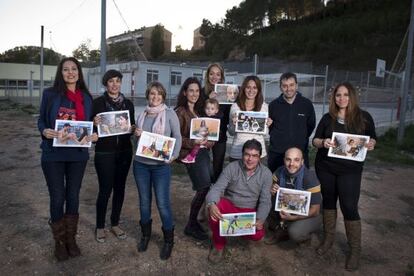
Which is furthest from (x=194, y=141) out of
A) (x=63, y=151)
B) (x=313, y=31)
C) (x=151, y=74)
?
(x=313, y=31)

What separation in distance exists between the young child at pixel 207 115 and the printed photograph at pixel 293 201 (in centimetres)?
98

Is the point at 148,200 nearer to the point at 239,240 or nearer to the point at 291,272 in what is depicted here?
the point at 239,240

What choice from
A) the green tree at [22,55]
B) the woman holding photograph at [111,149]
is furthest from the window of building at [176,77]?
the green tree at [22,55]

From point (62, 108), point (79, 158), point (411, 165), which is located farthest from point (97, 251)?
point (411, 165)

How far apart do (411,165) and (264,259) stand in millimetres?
7125

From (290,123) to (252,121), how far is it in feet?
1.50

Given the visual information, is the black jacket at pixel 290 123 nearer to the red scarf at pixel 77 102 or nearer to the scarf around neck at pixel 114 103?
the scarf around neck at pixel 114 103

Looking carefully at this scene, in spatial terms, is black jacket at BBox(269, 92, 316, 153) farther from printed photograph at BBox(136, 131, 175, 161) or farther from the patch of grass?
the patch of grass

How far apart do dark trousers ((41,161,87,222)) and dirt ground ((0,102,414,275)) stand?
53cm

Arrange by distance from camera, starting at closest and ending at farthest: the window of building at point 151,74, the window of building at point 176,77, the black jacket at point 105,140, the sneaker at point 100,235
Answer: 1. the black jacket at point 105,140
2. the sneaker at point 100,235
3. the window of building at point 151,74
4. the window of building at point 176,77

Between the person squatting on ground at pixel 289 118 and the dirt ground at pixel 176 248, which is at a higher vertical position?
the person squatting on ground at pixel 289 118

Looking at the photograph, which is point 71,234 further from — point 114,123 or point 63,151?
point 114,123

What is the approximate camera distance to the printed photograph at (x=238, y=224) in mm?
3676

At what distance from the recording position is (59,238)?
147 inches
